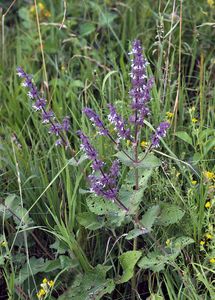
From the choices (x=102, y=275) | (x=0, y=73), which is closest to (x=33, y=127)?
(x=0, y=73)

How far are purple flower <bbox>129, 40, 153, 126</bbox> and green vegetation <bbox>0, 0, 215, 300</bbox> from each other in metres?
0.16

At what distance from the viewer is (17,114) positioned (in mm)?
2764

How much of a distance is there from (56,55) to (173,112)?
3.14 ft

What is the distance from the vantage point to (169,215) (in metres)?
2.00

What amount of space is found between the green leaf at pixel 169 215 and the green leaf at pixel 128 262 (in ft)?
0.46

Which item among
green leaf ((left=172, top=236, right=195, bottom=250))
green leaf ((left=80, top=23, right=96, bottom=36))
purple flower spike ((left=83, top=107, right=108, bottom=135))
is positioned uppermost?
green leaf ((left=80, top=23, right=96, bottom=36))

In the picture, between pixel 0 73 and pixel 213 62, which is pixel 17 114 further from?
pixel 213 62

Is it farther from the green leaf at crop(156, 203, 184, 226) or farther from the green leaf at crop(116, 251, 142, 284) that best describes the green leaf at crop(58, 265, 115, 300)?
the green leaf at crop(156, 203, 184, 226)

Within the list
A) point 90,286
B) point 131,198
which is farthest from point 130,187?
point 90,286

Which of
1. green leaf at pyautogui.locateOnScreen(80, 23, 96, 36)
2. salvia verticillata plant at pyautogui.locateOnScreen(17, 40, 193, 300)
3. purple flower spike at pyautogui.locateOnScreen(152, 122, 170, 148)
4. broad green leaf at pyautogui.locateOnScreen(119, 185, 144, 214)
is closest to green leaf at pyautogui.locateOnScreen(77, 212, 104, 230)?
salvia verticillata plant at pyautogui.locateOnScreen(17, 40, 193, 300)

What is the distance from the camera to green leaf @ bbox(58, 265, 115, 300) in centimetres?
197

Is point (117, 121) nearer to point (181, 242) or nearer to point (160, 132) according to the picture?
point (160, 132)

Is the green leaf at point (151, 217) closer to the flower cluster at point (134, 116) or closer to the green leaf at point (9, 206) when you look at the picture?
the flower cluster at point (134, 116)

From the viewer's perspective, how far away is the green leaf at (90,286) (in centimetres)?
197
